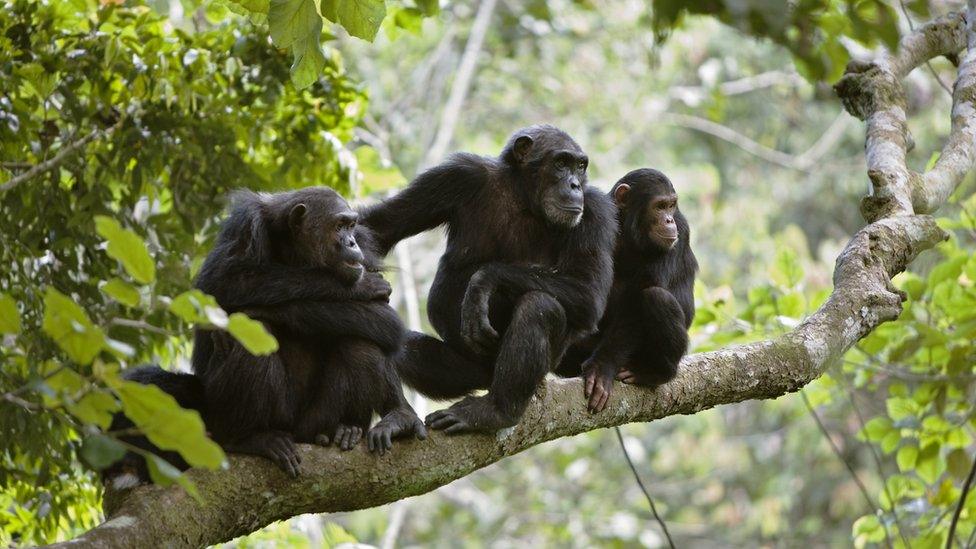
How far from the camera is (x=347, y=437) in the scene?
395 cm

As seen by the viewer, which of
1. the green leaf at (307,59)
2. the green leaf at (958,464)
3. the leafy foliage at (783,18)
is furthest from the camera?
the green leaf at (958,464)

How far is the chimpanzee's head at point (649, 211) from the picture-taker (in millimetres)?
5398

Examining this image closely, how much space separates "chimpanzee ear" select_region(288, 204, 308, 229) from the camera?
14.9 ft

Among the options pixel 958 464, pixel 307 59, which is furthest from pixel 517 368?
pixel 958 464

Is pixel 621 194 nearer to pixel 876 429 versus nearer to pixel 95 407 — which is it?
pixel 876 429

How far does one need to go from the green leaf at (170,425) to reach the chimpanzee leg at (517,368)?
2.01m

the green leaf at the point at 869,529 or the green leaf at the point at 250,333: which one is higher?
the green leaf at the point at 250,333

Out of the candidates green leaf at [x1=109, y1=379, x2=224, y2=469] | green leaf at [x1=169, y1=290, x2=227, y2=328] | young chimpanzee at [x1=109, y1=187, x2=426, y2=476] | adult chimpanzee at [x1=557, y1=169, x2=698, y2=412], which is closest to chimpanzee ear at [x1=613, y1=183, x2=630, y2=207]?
adult chimpanzee at [x1=557, y1=169, x2=698, y2=412]

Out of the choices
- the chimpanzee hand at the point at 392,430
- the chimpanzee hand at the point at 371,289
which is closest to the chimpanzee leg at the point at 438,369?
the chimpanzee hand at the point at 371,289

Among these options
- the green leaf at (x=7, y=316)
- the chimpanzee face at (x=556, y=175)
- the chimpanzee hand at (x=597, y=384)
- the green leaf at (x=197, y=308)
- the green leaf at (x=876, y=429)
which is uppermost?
the green leaf at (x=7, y=316)

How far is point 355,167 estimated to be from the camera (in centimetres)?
580

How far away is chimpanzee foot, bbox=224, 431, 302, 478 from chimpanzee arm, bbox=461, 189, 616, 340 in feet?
3.95

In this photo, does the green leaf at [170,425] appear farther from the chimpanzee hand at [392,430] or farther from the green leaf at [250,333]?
the chimpanzee hand at [392,430]

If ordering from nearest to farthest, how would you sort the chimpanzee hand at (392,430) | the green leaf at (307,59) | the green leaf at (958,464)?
1. the green leaf at (307,59)
2. the chimpanzee hand at (392,430)
3. the green leaf at (958,464)
